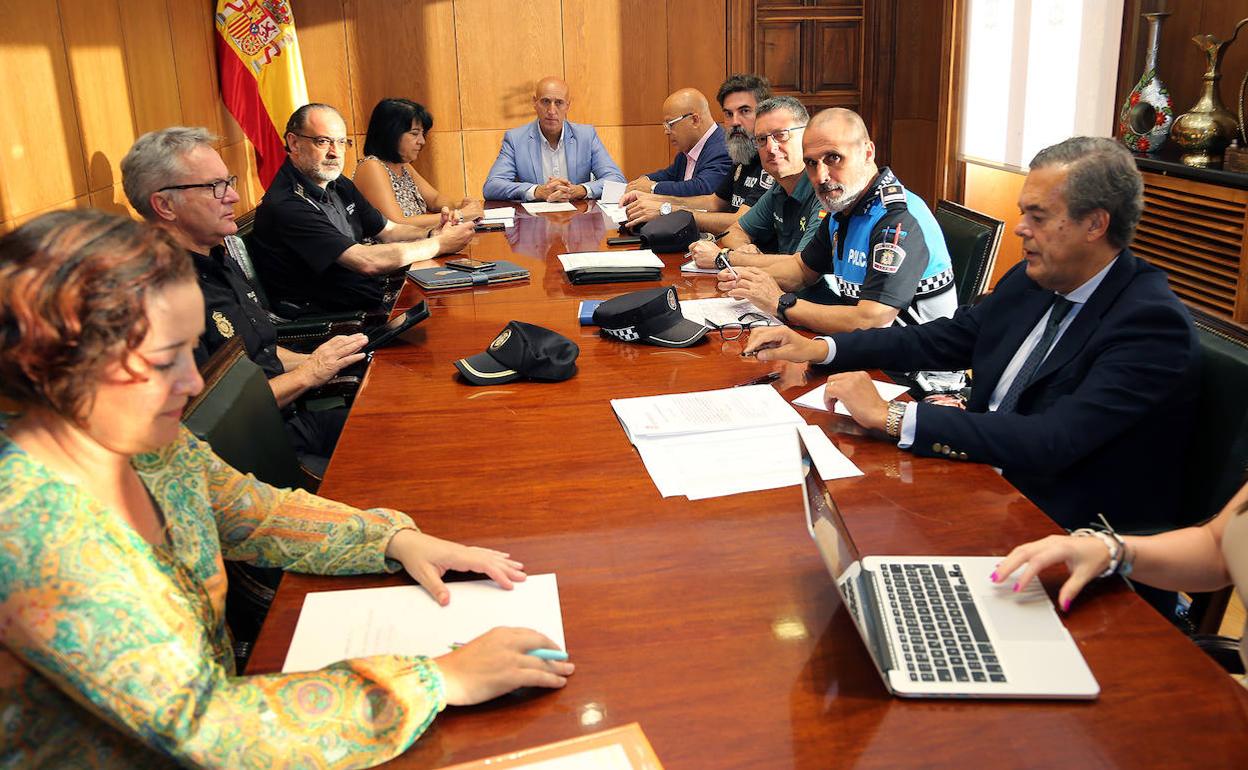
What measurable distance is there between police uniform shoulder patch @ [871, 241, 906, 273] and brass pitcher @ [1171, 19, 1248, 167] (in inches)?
79.2

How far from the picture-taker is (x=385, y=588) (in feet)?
4.25

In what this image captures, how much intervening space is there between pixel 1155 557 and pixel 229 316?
2176 mm

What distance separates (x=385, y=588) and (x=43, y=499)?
1.61ft

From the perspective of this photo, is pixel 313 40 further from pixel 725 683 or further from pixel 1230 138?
pixel 725 683

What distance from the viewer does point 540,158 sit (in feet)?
19.9

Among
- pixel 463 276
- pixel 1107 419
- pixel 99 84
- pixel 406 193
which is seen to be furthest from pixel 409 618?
pixel 406 193

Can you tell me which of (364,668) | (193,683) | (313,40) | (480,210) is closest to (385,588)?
(364,668)

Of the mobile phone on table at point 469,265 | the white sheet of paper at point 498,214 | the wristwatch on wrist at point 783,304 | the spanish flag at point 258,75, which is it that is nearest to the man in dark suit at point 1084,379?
the wristwatch on wrist at point 783,304

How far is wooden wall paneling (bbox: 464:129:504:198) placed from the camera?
707cm

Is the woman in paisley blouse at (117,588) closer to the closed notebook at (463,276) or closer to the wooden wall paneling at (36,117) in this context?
the closed notebook at (463,276)

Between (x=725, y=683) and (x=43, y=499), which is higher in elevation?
(x=43, y=499)

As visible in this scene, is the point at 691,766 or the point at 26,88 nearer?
the point at 691,766

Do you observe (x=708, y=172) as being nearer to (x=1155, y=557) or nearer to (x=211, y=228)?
(x=211, y=228)

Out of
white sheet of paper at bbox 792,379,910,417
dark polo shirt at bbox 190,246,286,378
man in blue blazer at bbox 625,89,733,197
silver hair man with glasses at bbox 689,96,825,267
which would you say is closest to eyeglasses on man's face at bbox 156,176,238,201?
dark polo shirt at bbox 190,246,286,378
